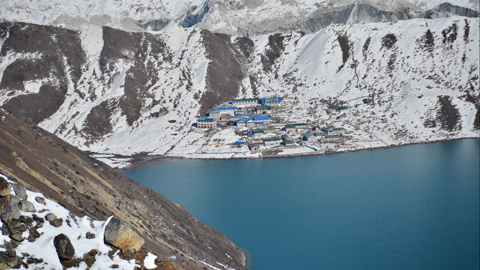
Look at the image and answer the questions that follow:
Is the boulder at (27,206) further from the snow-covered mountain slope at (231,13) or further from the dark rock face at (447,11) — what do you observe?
the dark rock face at (447,11)

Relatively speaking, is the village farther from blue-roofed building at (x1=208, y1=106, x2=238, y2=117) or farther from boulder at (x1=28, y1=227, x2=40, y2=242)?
boulder at (x1=28, y1=227, x2=40, y2=242)

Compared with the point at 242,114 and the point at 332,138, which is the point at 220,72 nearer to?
the point at 242,114

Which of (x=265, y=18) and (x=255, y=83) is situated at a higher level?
(x=265, y=18)

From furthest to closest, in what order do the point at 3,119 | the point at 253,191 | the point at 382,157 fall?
the point at 382,157 < the point at 253,191 < the point at 3,119

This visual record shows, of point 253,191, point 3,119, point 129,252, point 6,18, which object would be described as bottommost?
point 253,191

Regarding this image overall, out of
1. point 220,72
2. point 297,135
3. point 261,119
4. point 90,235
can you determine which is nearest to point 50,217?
point 90,235

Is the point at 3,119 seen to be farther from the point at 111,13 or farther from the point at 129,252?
the point at 111,13

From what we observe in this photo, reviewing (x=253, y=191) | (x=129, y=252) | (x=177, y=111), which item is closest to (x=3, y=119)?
(x=129, y=252)
